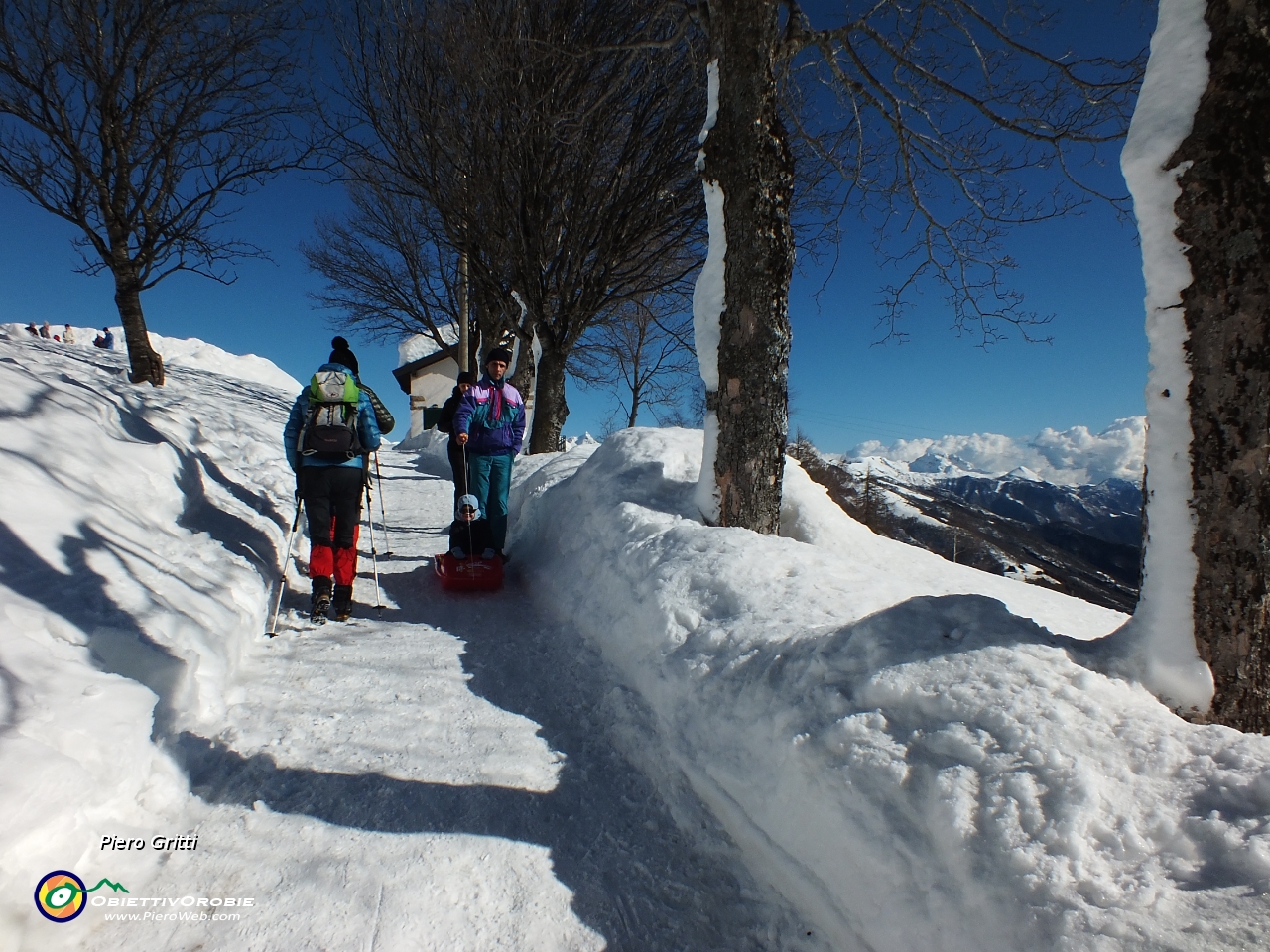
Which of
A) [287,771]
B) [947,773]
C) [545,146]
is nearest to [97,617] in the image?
[287,771]

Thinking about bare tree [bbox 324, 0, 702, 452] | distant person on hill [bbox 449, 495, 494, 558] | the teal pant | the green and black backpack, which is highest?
bare tree [bbox 324, 0, 702, 452]

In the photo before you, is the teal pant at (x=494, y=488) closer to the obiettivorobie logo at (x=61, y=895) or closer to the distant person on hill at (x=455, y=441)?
the distant person on hill at (x=455, y=441)

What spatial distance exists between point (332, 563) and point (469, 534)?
3.90 feet

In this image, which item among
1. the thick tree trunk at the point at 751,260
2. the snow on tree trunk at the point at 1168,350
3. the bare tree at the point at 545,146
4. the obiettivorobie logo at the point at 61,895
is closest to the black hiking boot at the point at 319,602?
the obiettivorobie logo at the point at 61,895

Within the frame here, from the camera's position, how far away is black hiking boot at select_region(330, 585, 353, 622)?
4301mm

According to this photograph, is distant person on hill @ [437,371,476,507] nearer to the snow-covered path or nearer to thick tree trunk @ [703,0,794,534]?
the snow-covered path

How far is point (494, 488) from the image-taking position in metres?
5.50

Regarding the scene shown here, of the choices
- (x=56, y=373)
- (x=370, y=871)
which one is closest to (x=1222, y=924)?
(x=370, y=871)

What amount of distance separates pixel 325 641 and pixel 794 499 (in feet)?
12.5

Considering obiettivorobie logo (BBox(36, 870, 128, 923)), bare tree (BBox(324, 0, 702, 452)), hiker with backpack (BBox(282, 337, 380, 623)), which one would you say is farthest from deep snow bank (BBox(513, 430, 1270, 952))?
bare tree (BBox(324, 0, 702, 452))

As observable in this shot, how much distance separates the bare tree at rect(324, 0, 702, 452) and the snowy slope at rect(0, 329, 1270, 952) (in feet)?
22.1

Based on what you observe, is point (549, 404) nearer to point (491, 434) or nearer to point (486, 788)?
point (491, 434)

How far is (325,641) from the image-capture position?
12.7 feet

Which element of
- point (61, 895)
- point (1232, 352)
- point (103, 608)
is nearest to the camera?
point (61, 895)
